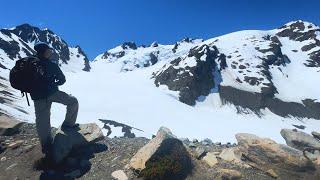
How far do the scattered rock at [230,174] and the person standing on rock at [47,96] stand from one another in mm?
5087

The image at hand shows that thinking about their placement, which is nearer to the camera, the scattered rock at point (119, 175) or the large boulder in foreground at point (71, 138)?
the scattered rock at point (119, 175)

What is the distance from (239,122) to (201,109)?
19561mm

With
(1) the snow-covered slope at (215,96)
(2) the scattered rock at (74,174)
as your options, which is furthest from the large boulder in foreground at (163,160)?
(1) the snow-covered slope at (215,96)

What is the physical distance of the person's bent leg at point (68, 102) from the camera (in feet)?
44.2

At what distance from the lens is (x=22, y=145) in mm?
15547

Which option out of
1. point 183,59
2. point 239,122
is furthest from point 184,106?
point 183,59

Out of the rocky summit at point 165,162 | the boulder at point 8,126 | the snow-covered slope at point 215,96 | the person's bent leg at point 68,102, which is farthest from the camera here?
the snow-covered slope at point 215,96

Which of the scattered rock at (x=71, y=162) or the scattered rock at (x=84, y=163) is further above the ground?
the scattered rock at (x=71, y=162)

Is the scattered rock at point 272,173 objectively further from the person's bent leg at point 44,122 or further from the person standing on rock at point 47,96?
the person's bent leg at point 44,122

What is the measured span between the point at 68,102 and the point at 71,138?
129 centimetres

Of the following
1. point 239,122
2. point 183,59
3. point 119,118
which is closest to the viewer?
point 119,118

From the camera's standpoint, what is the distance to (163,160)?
12.8 metres

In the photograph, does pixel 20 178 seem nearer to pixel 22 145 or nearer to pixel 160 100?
pixel 22 145

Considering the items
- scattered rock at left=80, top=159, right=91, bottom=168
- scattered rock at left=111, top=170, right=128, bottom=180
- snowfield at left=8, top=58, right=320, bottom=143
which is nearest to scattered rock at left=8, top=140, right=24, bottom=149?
scattered rock at left=80, top=159, right=91, bottom=168
